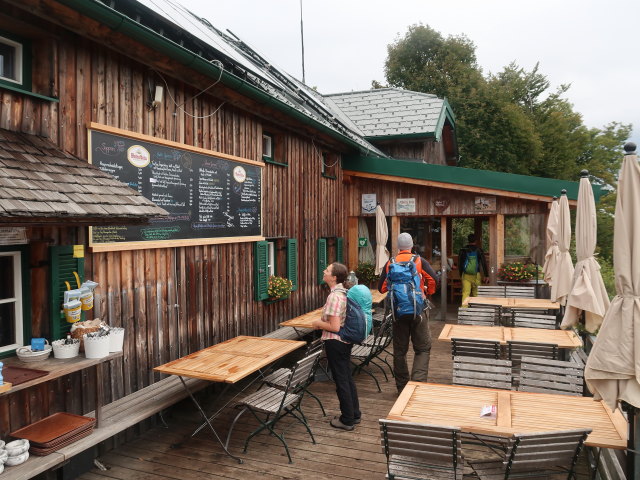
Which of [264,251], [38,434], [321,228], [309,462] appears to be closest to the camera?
[38,434]

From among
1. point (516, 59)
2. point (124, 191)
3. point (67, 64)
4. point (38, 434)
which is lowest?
point (38, 434)

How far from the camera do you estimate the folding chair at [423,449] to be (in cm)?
319

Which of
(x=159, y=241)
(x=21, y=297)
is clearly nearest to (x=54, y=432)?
(x=21, y=297)

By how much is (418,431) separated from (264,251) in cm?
467

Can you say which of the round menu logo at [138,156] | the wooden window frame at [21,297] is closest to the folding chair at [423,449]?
the wooden window frame at [21,297]

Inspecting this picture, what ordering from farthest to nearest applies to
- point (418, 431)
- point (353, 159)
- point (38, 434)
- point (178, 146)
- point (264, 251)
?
point (353, 159), point (264, 251), point (178, 146), point (38, 434), point (418, 431)

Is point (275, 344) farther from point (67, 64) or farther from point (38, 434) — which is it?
Result: point (67, 64)

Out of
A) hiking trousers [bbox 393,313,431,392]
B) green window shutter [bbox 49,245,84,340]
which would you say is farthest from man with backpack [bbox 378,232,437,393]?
green window shutter [bbox 49,245,84,340]

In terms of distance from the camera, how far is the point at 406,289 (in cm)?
587

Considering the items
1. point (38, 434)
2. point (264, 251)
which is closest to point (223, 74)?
point (264, 251)

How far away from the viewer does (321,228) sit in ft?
33.1

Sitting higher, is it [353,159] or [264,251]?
[353,159]

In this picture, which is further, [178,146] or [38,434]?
[178,146]

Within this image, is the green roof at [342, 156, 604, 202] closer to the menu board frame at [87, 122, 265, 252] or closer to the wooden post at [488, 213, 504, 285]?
the wooden post at [488, 213, 504, 285]
